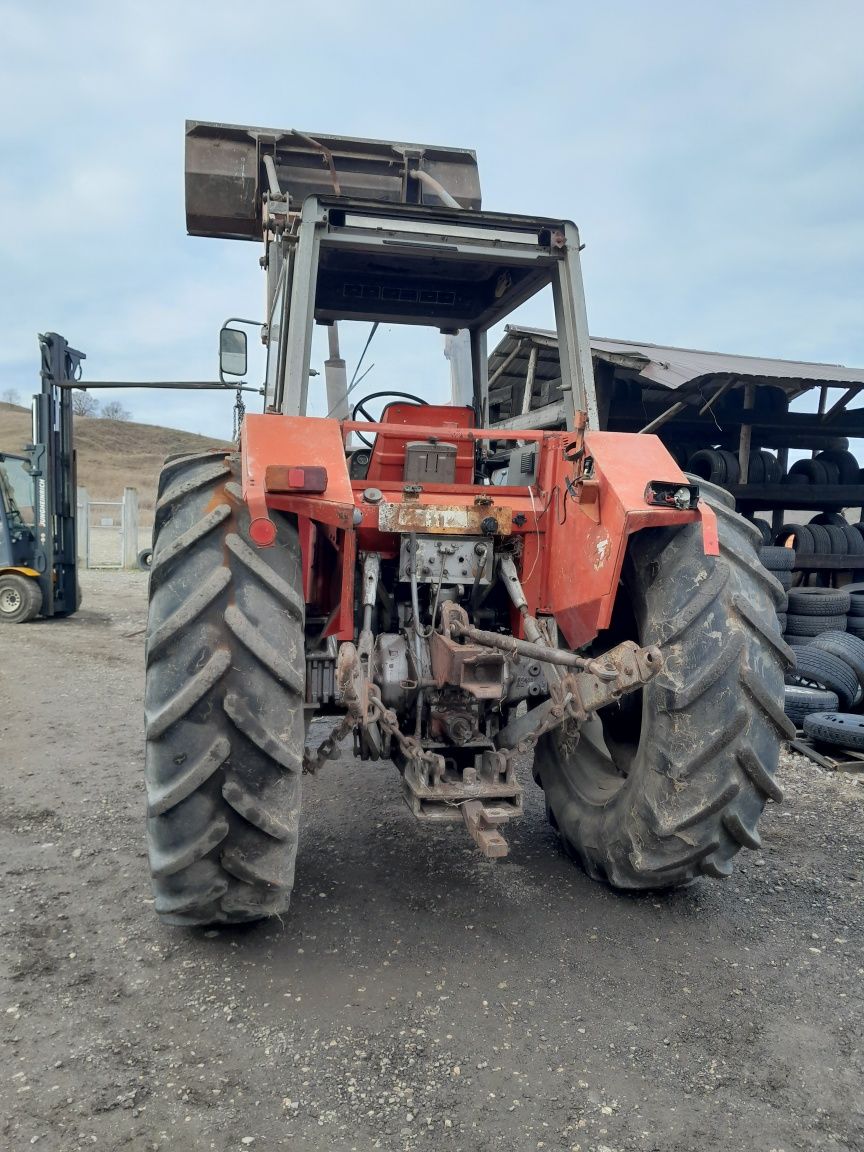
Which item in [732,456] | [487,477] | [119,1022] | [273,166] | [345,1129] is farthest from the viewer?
[732,456]

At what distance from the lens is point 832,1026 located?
2.41 m

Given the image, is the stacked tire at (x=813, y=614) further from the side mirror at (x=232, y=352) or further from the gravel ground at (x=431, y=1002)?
the side mirror at (x=232, y=352)

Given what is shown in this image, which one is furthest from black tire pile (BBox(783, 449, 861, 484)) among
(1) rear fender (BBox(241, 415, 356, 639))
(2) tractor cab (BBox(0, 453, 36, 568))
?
(2) tractor cab (BBox(0, 453, 36, 568))

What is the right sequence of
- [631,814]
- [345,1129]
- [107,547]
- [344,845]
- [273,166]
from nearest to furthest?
[345,1129] → [631,814] → [344,845] → [273,166] → [107,547]

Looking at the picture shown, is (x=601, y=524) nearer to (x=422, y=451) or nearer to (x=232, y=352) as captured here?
(x=422, y=451)

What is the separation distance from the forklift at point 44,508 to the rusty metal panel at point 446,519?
8824 mm

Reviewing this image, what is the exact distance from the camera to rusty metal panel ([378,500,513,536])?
2.93m

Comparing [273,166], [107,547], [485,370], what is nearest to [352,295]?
[485,370]

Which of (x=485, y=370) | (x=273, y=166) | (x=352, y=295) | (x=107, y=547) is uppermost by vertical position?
(x=273, y=166)

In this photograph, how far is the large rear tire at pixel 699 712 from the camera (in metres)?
2.70

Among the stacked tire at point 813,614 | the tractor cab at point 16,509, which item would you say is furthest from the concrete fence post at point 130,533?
the stacked tire at point 813,614

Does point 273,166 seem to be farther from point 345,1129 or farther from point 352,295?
point 345,1129

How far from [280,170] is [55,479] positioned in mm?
6895

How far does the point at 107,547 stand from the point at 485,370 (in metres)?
23.0
